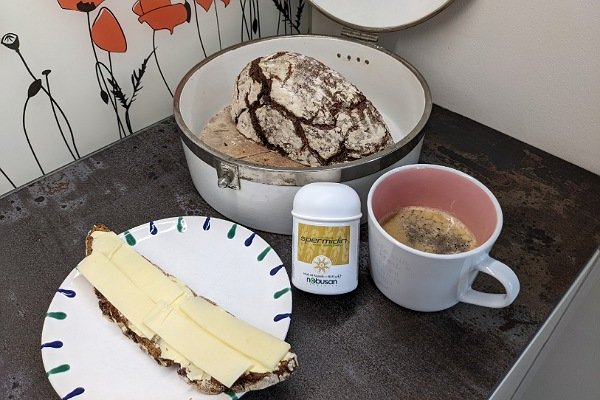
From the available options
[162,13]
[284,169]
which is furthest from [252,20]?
[284,169]

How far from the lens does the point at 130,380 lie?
51 cm

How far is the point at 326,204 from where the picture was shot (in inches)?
21.7

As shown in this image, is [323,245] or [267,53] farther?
[267,53]

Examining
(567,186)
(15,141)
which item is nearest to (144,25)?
(15,141)

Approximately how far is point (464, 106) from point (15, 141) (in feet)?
2.18

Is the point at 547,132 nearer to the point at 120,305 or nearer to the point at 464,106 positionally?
the point at 464,106

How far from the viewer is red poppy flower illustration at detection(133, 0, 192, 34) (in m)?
0.74

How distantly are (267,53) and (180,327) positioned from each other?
1.57ft

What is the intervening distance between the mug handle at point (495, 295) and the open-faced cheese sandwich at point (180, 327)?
202 millimetres

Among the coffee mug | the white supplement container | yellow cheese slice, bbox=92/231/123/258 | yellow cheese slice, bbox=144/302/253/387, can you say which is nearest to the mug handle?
the coffee mug

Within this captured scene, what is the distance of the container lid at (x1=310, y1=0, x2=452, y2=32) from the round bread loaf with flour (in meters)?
0.17

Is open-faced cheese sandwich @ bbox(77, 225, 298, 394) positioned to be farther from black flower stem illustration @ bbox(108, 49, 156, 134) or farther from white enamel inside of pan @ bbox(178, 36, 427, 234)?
black flower stem illustration @ bbox(108, 49, 156, 134)

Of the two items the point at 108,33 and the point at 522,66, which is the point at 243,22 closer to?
the point at 108,33

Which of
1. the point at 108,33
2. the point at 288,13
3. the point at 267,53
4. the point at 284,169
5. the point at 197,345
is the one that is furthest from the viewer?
the point at 288,13
